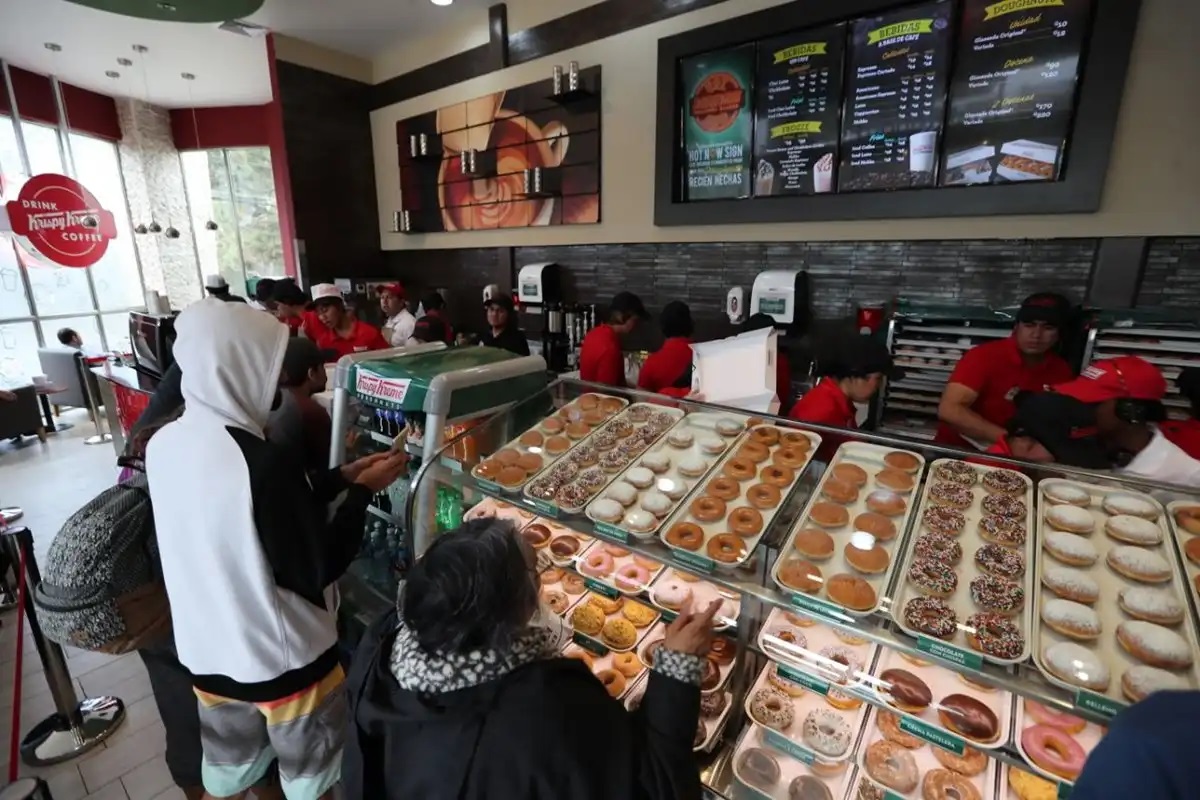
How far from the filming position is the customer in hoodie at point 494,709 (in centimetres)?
94

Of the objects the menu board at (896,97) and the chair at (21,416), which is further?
the chair at (21,416)

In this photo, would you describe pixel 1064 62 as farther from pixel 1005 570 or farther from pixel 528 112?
pixel 528 112

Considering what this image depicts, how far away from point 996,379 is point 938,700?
2022 mm

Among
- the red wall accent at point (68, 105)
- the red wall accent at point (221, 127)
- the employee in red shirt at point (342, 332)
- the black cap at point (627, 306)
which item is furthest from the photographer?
the red wall accent at point (221, 127)

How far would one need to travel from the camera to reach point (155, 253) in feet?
30.0

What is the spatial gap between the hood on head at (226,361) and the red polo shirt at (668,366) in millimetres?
2214

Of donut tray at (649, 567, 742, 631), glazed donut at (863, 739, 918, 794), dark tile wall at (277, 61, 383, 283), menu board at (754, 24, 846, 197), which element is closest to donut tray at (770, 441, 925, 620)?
donut tray at (649, 567, 742, 631)

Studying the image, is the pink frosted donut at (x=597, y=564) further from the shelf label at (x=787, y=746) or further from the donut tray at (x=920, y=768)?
the donut tray at (x=920, y=768)

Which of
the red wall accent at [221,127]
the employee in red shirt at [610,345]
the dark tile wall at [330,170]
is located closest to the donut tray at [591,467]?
the employee in red shirt at [610,345]

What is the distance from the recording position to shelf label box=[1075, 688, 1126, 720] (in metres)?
0.92

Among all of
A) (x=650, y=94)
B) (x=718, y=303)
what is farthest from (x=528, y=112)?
(x=718, y=303)

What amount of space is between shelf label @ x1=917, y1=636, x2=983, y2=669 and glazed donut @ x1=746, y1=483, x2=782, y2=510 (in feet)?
1.61

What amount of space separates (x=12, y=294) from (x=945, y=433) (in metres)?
11.0

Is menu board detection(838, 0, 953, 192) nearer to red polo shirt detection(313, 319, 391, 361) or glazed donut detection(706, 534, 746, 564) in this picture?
glazed donut detection(706, 534, 746, 564)
